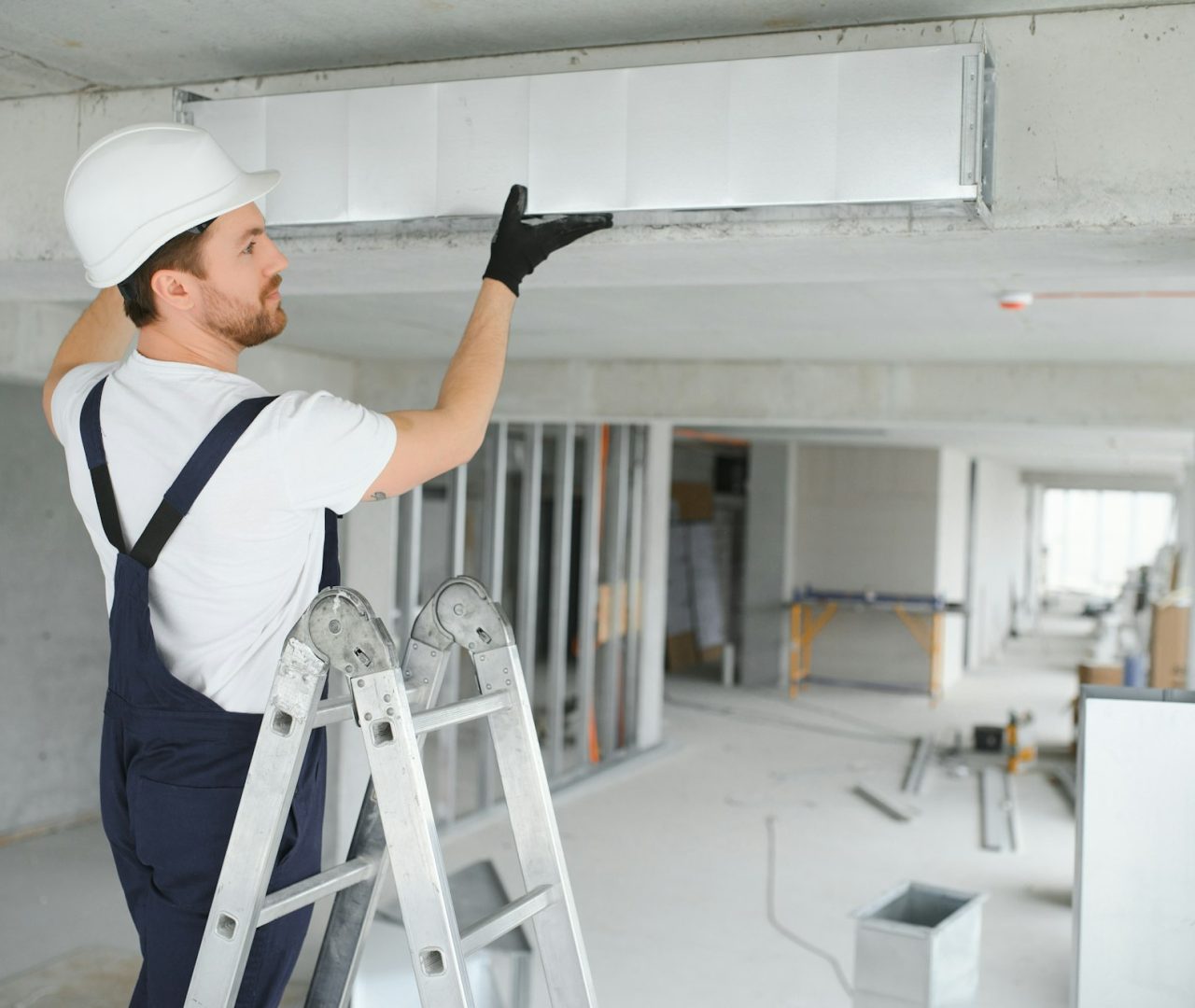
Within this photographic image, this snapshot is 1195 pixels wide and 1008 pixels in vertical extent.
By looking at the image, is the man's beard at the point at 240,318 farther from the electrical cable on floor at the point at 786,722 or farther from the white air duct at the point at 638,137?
the electrical cable on floor at the point at 786,722

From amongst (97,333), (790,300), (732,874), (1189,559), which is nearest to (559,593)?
(732,874)

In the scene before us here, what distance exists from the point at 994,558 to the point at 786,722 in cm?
632

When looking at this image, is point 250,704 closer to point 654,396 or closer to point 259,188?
point 259,188

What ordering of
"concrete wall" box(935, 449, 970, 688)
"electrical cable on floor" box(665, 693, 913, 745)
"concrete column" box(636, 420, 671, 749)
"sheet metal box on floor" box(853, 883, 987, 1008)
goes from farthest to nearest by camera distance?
"concrete wall" box(935, 449, 970, 688), "electrical cable on floor" box(665, 693, 913, 745), "concrete column" box(636, 420, 671, 749), "sheet metal box on floor" box(853, 883, 987, 1008)

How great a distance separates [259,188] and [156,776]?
2.61 feet

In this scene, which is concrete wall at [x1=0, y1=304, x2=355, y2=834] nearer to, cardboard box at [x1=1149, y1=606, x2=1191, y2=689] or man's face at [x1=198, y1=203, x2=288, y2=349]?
man's face at [x1=198, y1=203, x2=288, y2=349]

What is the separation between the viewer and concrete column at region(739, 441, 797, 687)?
11.8 m

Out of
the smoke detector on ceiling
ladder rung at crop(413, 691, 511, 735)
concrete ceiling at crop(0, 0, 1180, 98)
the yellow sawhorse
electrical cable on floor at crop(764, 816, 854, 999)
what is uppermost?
concrete ceiling at crop(0, 0, 1180, 98)

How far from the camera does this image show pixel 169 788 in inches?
60.7

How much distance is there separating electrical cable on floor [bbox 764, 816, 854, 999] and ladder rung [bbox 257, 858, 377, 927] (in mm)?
2856

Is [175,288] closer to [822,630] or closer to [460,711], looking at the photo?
[460,711]

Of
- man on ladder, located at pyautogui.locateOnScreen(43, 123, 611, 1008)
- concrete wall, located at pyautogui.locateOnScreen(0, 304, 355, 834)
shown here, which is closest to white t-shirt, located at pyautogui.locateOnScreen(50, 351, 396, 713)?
man on ladder, located at pyautogui.locateOnScreen(43, 123, 611, 1008)

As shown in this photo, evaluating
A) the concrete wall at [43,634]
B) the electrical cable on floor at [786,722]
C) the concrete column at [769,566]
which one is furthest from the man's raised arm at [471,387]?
the concrete column at [769,566]

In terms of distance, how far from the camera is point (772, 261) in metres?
2.13
